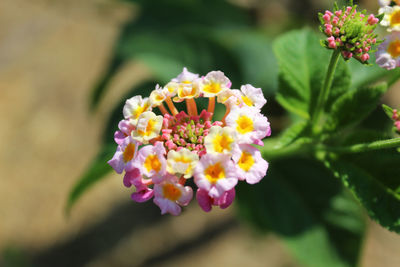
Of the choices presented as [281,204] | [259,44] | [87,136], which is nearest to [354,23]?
[281,204]

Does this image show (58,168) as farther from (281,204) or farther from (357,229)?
(357,229)

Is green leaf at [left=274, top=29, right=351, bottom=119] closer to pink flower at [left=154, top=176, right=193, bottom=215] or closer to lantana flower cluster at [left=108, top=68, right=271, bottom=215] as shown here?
lantana flower cluster at [left=108, top=68, right=271, bottom=215]

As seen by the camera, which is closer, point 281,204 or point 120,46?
point 281,204

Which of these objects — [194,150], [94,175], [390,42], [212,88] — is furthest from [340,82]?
[94,175]

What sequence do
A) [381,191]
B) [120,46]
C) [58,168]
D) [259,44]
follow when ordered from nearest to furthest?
[381,191], [120,46], [259,44], [58,168]

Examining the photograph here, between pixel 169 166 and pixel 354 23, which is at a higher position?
pixel 354 23

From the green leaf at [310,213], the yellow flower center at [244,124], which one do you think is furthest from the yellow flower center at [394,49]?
the green leaf at [310,213]

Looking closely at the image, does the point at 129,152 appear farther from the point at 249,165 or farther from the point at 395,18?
the point at 395,18

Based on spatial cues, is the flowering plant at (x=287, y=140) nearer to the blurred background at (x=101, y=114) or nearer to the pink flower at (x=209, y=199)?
the pink flower at (x=209, y=199)
